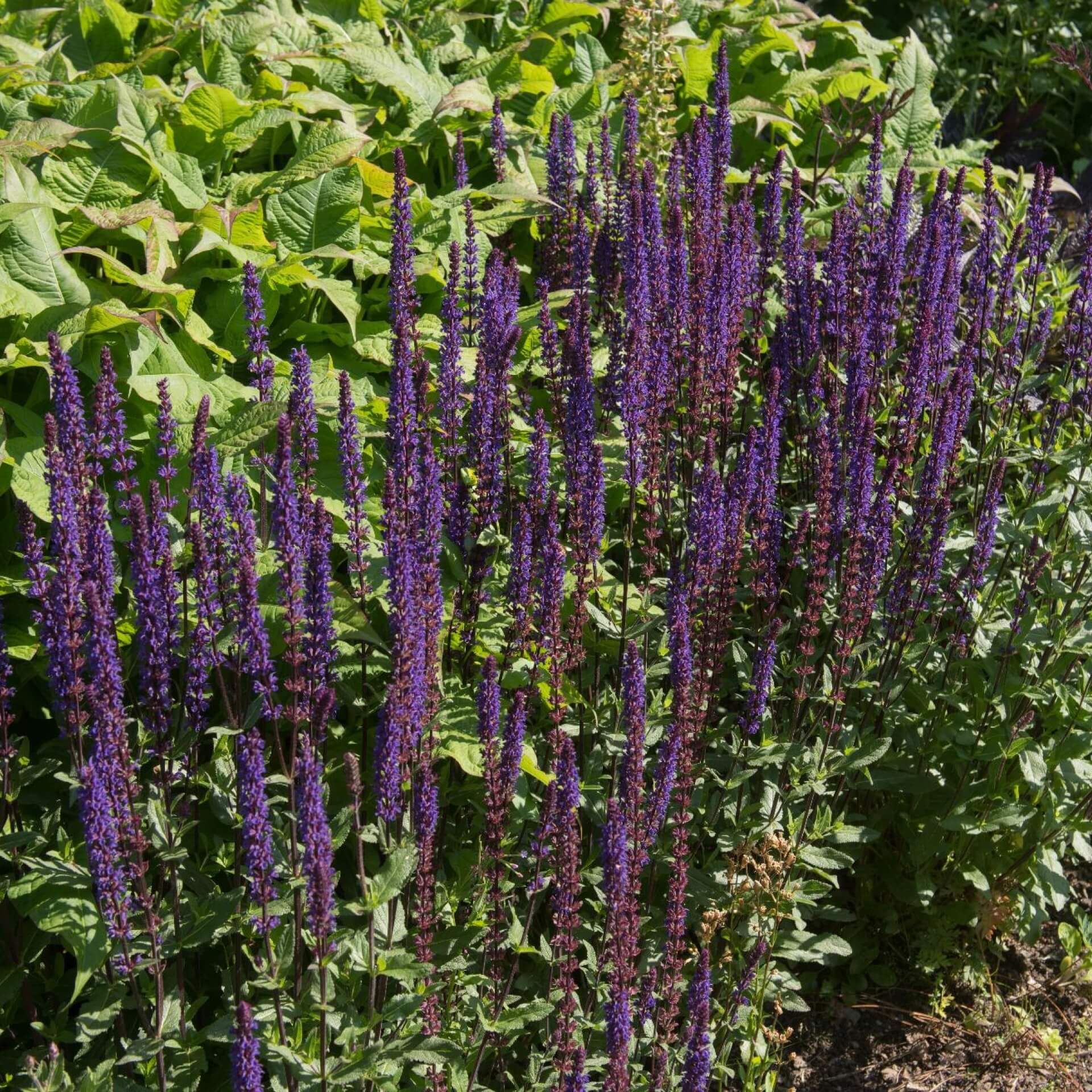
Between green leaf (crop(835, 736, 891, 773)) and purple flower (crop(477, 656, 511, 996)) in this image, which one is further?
green leaf (crop(835, 736, 891, 773))

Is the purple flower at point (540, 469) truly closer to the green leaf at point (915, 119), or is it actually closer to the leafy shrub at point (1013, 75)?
the green leaf at point (915, 119)

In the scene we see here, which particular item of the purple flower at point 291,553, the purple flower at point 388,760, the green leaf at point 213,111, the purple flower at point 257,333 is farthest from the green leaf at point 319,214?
the purple flower at point 388,760

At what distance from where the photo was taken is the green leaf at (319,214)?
17.0 ft

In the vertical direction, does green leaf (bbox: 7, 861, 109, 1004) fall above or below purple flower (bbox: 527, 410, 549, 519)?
below

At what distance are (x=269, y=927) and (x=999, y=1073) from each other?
2850 millimetres

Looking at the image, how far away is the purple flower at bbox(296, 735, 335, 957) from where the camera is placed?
8.77 ft

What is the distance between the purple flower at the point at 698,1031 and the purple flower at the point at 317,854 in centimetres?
90

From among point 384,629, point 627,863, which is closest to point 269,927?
point 627,863

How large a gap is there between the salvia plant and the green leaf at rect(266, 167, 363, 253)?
1.26ft

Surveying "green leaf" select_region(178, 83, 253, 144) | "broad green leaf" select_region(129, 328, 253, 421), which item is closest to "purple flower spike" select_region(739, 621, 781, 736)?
"broad green leaf" select_region(129, 328, 253, 421)

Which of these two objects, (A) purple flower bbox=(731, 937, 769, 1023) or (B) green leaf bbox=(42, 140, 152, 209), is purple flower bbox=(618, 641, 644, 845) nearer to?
(A) purple flower bbox=(731, 937, 769, 1023)

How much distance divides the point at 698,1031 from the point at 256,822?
1.16 m

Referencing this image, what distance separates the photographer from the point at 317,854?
2.70 meters

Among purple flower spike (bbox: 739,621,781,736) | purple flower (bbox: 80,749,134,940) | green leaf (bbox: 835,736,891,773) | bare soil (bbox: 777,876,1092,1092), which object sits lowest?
bare soil (bbox: 777,876,1092,1092)
